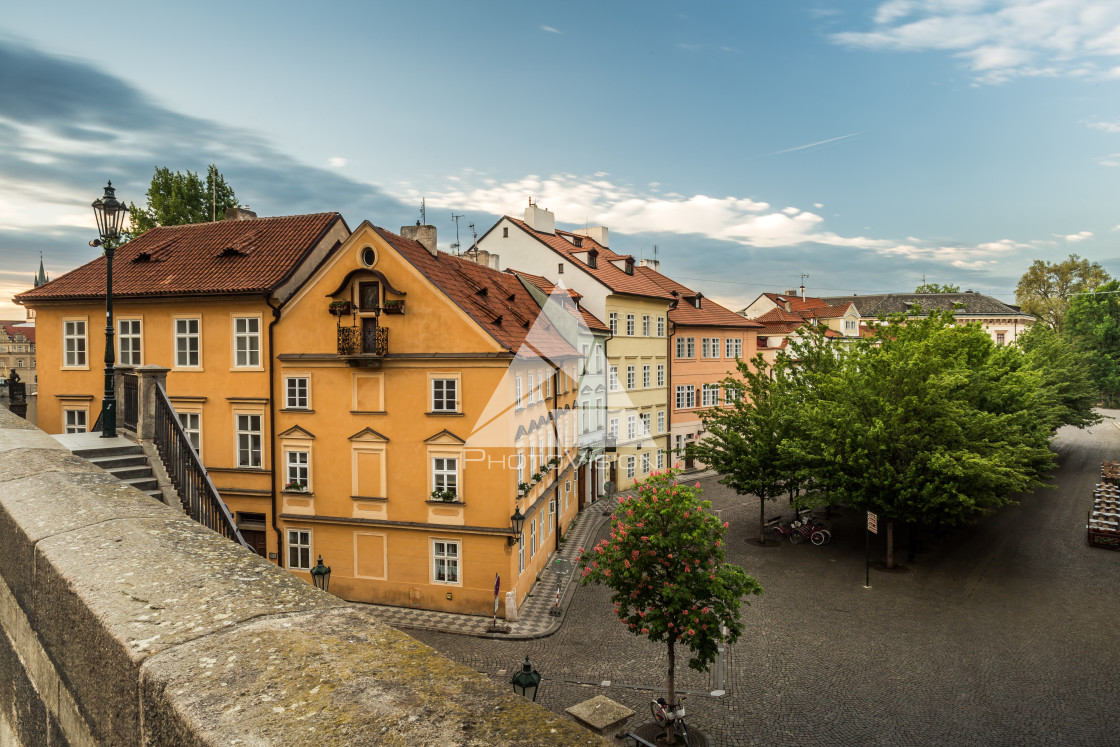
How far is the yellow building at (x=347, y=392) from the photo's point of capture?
2156cm

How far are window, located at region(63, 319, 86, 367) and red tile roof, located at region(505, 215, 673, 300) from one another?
21893mm

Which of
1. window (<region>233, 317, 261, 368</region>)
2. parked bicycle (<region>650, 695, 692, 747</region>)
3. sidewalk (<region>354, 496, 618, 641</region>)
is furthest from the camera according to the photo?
window (<region>233, 317, 261, 368</region>)

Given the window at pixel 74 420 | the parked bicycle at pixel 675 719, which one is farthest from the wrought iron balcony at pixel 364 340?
the parked bicycle at pixel 675 719

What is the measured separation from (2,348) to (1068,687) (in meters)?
146

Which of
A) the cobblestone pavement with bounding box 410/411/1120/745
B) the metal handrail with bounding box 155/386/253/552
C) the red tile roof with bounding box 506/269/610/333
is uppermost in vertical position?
the red tile roof with bounding box 506/269/610/333

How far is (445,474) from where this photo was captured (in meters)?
21.8

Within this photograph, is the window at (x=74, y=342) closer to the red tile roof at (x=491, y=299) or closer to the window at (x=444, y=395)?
the red tile roof at (x=491, y=299)

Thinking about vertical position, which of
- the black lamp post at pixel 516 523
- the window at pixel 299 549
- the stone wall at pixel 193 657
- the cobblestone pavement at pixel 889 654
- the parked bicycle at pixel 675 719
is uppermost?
the stone wall at pixel 193 657

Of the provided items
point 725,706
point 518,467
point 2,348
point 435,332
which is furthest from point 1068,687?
point 2,348

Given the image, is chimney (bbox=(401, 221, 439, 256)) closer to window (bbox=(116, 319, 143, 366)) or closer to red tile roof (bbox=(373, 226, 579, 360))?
red tile roof (bbox=(373, 226, 579, 360))

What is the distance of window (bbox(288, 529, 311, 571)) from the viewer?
23.5 meters

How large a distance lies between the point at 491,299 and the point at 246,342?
884 cm

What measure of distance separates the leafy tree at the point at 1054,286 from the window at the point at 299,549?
330 feet

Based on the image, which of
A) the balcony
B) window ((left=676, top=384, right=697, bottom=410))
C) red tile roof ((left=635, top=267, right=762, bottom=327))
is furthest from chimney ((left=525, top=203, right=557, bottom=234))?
the balcony
